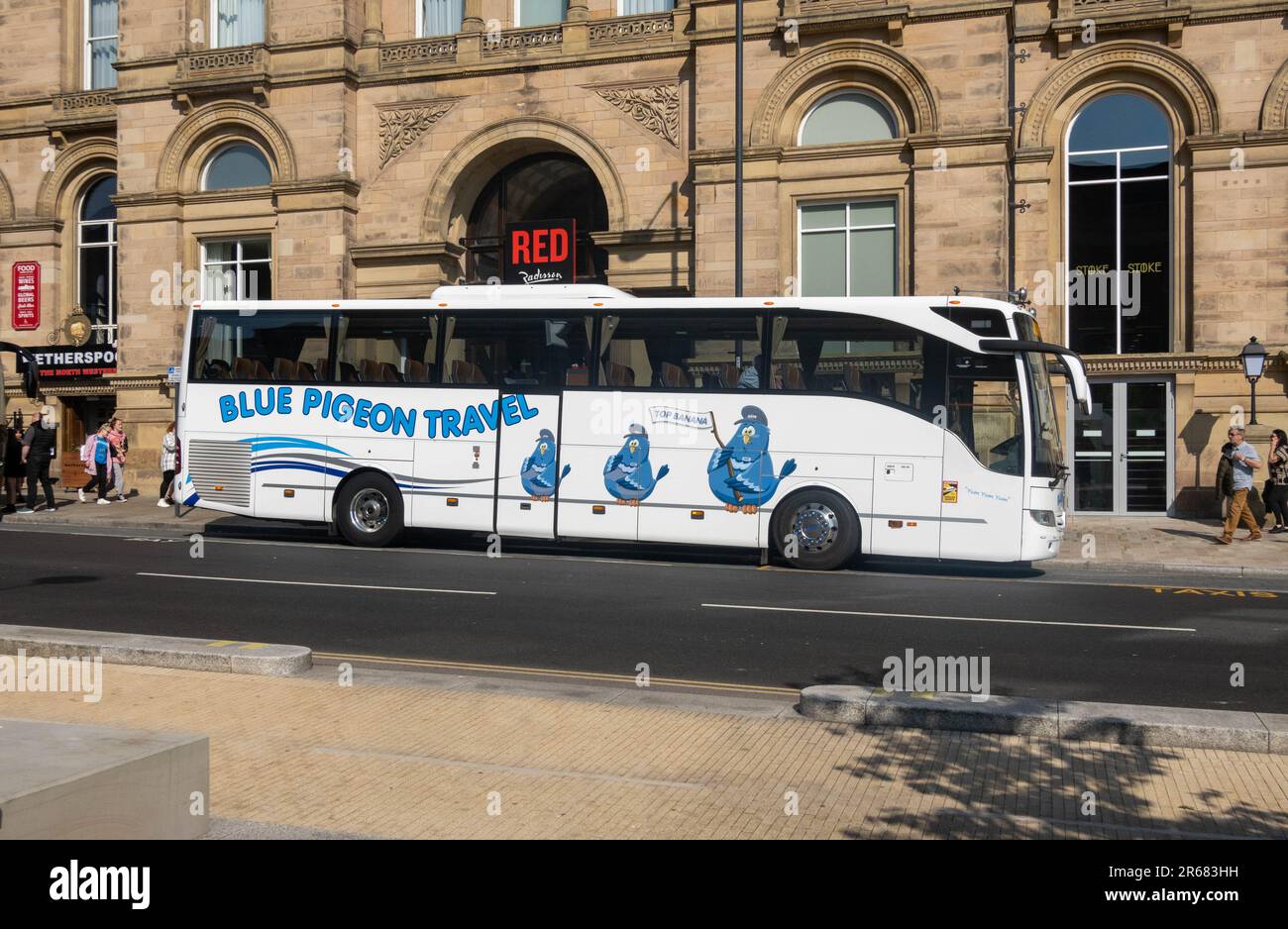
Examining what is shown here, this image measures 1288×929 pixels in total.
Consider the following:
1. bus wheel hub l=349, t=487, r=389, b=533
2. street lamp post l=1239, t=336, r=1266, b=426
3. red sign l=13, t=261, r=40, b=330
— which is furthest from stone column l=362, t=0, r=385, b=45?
street lamp post l=1239, t=336, r=1266, b=426

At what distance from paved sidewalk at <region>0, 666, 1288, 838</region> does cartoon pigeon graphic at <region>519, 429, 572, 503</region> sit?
942 centimetres

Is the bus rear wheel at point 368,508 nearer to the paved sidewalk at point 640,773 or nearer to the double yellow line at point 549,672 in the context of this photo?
the double yellow line at point 549,672

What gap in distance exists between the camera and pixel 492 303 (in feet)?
57.9

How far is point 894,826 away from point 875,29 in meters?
21.8

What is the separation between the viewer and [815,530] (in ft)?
52.7

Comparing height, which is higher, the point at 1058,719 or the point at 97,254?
the point at 97,254

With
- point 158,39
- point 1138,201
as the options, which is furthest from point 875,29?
point 158,39

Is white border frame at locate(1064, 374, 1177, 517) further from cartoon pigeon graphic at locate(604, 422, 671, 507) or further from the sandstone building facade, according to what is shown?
cartoon pigeon graphic at locate(604, 422, 671, 507)

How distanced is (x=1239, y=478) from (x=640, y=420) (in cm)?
926

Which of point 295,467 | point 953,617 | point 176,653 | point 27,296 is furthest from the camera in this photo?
point 27,296

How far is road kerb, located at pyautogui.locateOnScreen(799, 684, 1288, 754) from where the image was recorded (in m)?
6.50

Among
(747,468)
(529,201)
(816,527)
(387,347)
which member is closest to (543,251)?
(529,201)

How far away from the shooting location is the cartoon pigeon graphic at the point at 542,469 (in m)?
17.2

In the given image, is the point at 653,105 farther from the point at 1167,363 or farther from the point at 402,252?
the point at 1167,363
